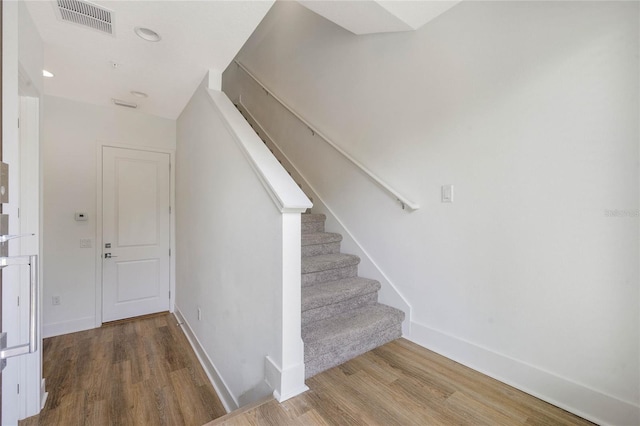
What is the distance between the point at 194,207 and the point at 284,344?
203cm

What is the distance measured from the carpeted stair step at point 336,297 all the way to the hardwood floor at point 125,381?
996 millimetres

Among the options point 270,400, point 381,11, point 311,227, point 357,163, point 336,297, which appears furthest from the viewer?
point 311,227

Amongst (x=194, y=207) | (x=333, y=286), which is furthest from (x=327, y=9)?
(x=194, y=207)

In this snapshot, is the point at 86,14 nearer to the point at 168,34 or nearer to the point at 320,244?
the point at 168,34

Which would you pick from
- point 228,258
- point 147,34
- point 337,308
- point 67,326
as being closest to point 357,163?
point 337,308

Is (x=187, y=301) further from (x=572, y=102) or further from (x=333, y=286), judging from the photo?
(x=572, y=102)

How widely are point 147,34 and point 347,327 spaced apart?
248cm

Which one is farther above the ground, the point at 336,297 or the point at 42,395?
→ the point at 336,297

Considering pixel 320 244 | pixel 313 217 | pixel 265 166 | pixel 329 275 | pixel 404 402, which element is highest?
pixel 265 166

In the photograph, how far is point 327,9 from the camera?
1878mm

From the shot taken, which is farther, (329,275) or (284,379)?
(329,275)

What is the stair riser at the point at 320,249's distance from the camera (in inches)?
102

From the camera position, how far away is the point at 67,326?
10.4 ft

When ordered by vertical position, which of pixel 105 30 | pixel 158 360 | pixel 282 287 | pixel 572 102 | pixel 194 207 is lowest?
pixel 158 360
